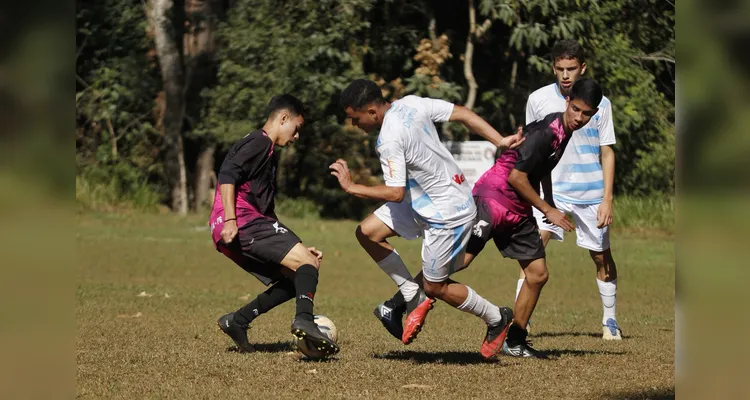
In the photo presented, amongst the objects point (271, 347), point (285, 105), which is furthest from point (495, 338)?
point (285, 105)

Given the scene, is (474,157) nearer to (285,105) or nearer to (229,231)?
(285,105)

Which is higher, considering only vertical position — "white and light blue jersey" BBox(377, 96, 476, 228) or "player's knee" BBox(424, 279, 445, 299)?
"white and light blue jersey" BBox(377, 96, 476, 228)

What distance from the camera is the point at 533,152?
25.3 feet

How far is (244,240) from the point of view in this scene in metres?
7.96

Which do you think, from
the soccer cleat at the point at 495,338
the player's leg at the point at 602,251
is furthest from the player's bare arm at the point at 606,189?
the soccer cleat at the point at 495,338

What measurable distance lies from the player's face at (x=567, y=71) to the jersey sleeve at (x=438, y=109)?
190cm

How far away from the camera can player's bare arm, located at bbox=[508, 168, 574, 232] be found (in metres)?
7.68

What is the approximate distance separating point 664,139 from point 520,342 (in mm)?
16631

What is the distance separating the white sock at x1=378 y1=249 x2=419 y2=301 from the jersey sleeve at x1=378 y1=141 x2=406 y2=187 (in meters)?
1.02

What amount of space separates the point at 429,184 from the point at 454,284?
28.4 inches

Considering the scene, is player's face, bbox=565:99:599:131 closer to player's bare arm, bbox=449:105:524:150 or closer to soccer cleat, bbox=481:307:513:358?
player's bare arm, bbox=449:105:524:150

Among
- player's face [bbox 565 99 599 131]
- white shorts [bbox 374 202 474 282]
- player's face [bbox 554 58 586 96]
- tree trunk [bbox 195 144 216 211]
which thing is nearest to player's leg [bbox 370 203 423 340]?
white shorts [bbox 374 202 474 282]
